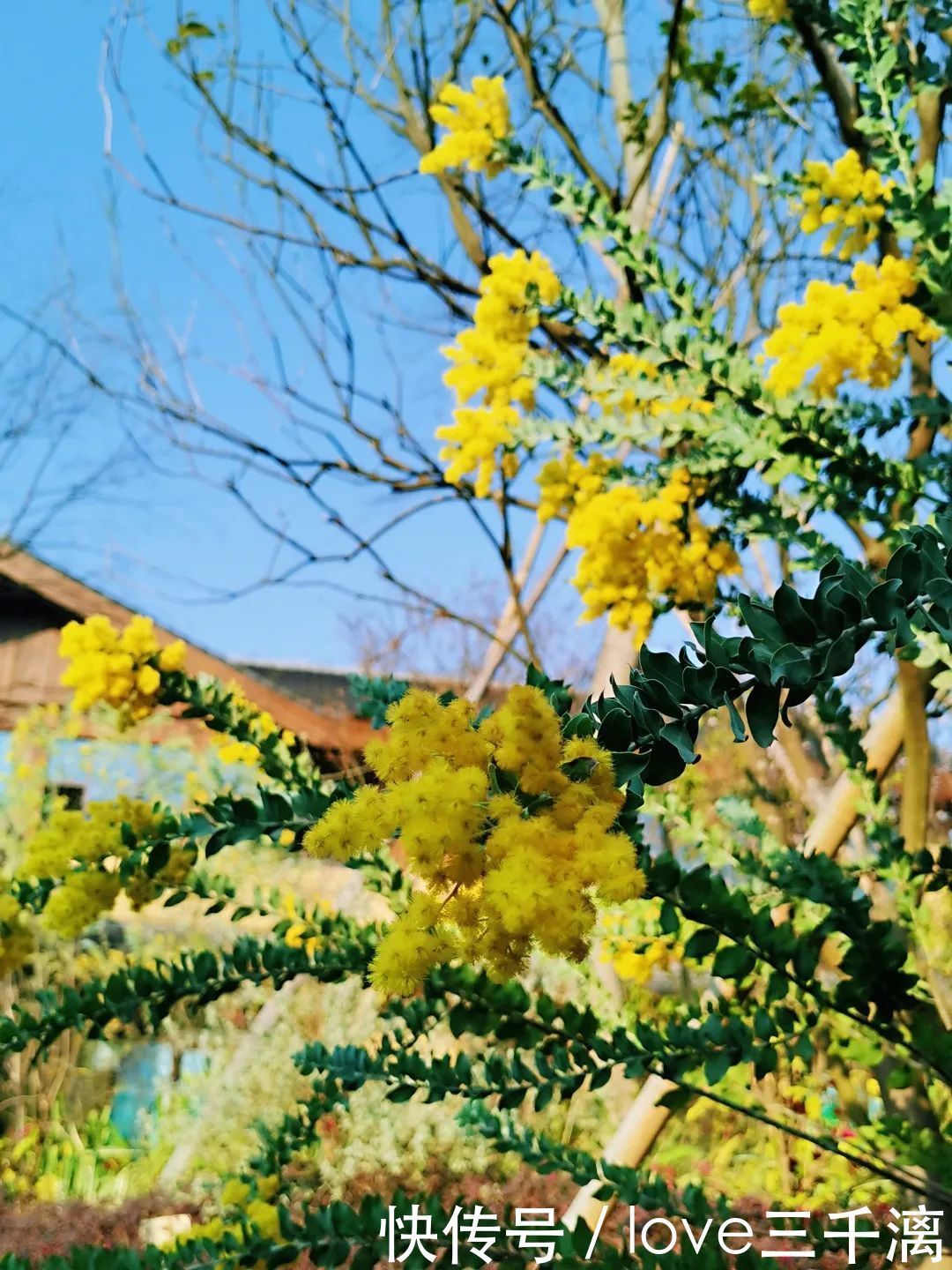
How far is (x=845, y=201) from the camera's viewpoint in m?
2.32

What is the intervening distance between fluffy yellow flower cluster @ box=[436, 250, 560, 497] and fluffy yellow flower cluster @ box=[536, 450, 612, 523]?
151 millimetres

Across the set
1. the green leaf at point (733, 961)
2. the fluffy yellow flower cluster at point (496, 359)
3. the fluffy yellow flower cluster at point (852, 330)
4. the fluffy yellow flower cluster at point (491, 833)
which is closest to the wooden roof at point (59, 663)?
the fluffy yellow flower cluster at point (496, 359)

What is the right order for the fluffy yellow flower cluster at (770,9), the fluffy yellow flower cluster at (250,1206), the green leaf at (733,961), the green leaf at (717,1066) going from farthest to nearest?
the fluffy yellow flower cluster at (770,9) → the fluffy yellow flower cluster at (250,1206) → the green leaf at (733,961) → the green leaf at (717,1066)

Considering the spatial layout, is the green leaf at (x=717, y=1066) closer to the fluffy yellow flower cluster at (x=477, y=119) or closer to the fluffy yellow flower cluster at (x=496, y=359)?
the fluffy yellow flower cluster at (x=496, y=359)

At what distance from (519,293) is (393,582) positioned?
7.60 ft

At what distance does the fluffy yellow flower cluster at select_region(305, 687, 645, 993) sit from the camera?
0.72 metres

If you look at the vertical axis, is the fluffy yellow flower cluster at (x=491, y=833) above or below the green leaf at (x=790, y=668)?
below

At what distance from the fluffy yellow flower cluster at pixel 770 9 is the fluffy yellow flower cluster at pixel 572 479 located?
1095mm

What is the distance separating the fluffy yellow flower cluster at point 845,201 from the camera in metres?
2.27

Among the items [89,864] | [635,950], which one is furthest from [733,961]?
[635,950]

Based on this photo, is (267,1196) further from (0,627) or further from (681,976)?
(0,627)

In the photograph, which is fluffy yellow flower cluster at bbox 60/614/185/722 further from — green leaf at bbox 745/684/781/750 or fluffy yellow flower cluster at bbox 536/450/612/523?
green leaf at bbox 745/684/781/750

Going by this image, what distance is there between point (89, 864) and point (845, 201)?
83.9 inches

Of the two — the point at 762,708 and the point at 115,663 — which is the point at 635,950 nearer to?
the point at 115,663
